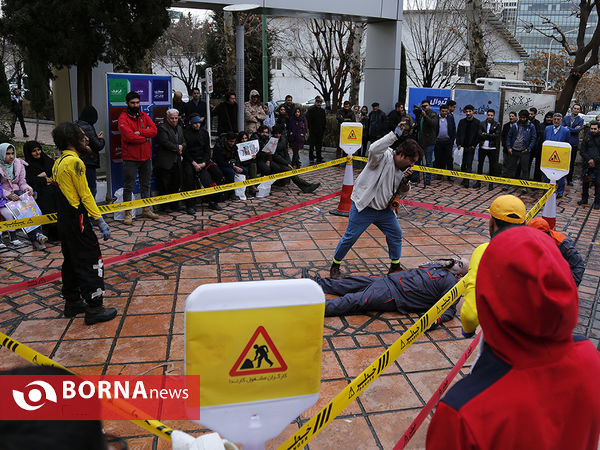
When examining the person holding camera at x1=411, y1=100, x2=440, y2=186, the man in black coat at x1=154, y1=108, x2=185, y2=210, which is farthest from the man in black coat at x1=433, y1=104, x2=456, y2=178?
the man in black coat at x1=154, y1=108, x2=185, y2=210

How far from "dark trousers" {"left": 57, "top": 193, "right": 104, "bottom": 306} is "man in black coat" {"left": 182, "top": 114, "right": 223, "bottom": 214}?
13.8 feet

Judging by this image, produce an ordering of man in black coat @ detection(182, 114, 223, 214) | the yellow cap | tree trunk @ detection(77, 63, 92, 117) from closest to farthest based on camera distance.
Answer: the yellow cap
man in black coat @ detection(182, 114, 223, 214)
tree trunk @ detection(77, 63, 92, 117)

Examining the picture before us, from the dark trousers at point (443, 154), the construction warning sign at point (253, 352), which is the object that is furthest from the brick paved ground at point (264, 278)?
the dark trousers at point (443, 154)

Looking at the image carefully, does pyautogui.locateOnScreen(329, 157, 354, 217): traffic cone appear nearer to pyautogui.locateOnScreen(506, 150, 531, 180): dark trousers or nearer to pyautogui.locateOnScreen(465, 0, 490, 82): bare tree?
pyautogui.locateOnScreen(506, 150, 531, 180): dark trousers

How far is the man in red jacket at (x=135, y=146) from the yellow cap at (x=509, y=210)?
611 cm

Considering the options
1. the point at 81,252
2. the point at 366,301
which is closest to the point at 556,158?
the point at 366,301

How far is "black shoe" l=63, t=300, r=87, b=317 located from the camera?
509 centimetres

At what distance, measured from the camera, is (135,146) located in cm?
834

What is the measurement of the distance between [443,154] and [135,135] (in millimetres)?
7538

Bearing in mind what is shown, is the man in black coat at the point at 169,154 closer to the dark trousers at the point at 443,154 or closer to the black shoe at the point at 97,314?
the black shoe at the point at 97,314

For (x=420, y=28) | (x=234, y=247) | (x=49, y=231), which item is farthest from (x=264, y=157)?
(x=420, y=28)

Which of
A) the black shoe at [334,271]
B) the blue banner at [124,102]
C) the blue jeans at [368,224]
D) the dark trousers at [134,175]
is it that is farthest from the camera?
the blue banner at [124,102]

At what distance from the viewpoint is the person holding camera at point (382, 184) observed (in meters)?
5.65

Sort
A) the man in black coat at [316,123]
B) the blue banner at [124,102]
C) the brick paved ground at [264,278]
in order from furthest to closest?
the man in black coat at [316,123] → the blue banner at [124,102] → the brick paved ground at [264,278]
